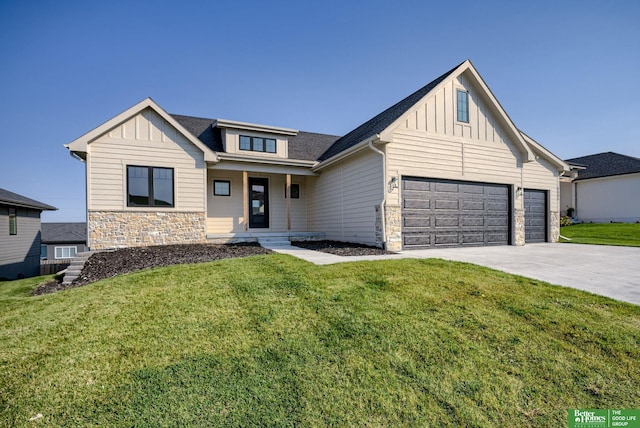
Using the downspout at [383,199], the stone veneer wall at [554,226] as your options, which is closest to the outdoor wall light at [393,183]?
the downspout at [383,199]

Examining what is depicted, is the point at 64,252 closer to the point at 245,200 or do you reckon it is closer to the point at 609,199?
the point at 245,200

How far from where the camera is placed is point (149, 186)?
34.2 ft

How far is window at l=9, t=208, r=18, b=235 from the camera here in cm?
1659

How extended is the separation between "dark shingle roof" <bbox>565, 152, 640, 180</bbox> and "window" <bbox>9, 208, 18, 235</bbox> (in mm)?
38094

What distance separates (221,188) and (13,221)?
1393 centimetres

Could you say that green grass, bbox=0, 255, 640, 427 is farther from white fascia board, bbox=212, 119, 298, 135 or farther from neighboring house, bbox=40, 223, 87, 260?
neighboring house, bbox=40, 223, 87, 260

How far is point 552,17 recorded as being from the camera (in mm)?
9445

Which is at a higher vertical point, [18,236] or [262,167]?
[262,167]

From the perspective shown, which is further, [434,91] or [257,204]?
[257,204]

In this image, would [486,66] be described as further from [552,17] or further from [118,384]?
[118,384]

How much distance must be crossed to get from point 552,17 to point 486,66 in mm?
2690

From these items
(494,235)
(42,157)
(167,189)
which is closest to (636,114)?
(494,235)

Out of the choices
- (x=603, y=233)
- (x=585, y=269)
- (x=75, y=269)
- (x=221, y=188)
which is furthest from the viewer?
(x=603, y=233)

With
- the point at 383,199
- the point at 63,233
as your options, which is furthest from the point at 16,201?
the point at 383,199
